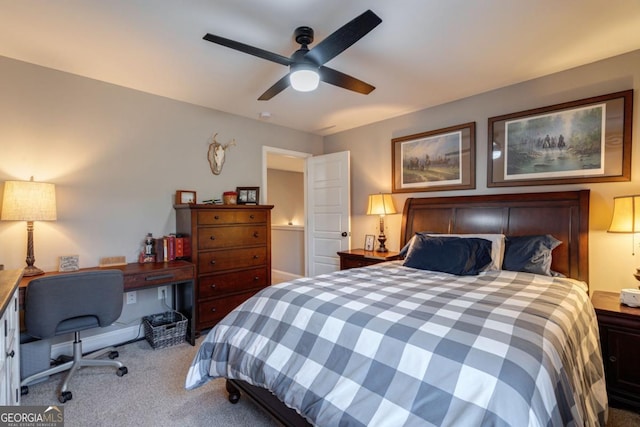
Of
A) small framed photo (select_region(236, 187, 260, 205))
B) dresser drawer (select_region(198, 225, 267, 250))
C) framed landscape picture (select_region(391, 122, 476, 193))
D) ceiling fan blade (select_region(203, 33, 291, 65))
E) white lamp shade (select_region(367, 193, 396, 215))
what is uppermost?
ceiling fan blade (select_region(203, 33, 291, 65))

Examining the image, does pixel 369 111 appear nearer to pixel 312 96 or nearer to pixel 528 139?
pixel 312 96

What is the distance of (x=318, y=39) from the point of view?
215 centimetres

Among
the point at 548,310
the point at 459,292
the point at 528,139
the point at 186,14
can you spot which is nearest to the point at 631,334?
the point at 548,310

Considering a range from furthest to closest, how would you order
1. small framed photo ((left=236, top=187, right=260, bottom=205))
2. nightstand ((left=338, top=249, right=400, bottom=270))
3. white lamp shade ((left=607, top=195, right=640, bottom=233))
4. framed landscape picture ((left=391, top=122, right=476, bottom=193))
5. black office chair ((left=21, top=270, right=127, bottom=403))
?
small framed photo ((left=236, top=187, right=260, bottom=205))
nightstand ((left=338, top=249, right=400, bottom=270))
framed landscape picture ((left=391, top=122, right=476, bottom=193))
white lamp shade ((left=607, top=195, right=640, bottom=233))
black office chair ((left=21, top=270, right=127, bottom=403))

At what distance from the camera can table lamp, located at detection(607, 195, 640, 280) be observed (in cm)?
207

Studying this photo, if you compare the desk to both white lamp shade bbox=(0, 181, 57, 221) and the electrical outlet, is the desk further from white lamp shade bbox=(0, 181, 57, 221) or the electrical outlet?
white lamp shade bbox=(0, 181, 57, 221)

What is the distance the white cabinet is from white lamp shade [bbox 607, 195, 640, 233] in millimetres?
3464

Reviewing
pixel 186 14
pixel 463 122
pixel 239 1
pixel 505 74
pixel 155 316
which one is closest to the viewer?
pixel 239 1

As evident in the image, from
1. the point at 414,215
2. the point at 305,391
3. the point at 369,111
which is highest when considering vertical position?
the point at 369,111

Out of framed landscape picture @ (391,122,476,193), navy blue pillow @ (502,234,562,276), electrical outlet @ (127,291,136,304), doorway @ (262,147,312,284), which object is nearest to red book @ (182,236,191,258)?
electrical outlet @ (127,291,136,304)

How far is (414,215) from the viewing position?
138 inches

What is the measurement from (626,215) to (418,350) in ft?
6.94

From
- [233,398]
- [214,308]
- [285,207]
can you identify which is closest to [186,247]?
[214,308]

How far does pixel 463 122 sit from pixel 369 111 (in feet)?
3.54
